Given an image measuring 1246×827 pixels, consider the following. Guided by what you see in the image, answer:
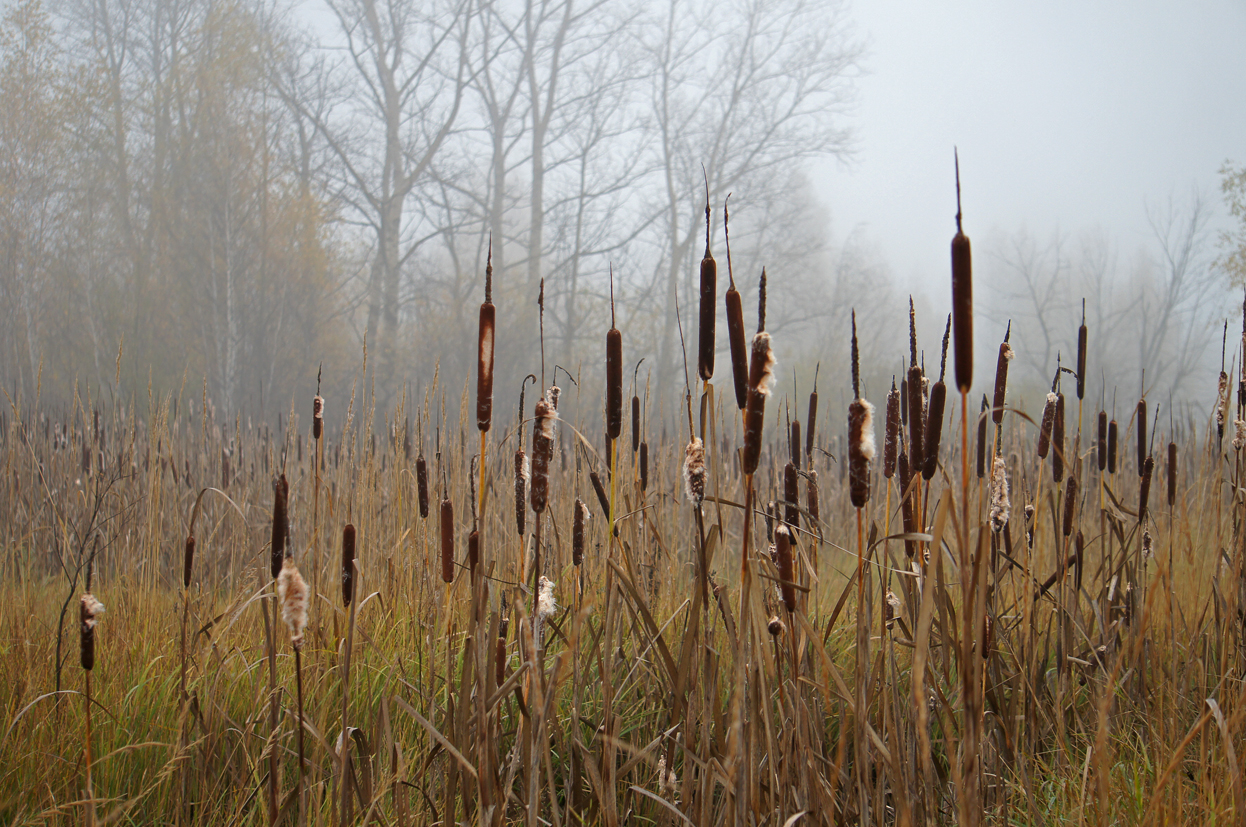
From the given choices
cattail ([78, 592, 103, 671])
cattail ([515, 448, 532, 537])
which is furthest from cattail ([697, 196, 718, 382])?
cattail ([78, 592, 103, 671])

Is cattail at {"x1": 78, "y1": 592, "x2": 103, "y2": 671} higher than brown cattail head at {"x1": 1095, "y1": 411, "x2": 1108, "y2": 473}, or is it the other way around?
brown cattail head at {"x1": 1095, "y1": 411, "x2": 1108, "y2": 473}

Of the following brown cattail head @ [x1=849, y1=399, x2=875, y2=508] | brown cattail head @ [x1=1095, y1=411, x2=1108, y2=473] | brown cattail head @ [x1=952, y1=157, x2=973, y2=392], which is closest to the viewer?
brown cattail head @ [x1=952, y1=157, x2=973, y2=392]

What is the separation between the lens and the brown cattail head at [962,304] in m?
0.54

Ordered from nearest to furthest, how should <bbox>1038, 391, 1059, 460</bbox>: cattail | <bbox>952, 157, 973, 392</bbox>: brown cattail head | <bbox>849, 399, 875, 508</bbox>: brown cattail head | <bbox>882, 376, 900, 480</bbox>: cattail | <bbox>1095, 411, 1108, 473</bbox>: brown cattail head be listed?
<bbox>952, 157, 973, 392</bbox>: brown cattail head < <bbox>849, 399, 875, 508</bbox>: brown cattail head < <bbox>882, 376, 900, 480</bbox>: cattail < <bbox>1038, 391, 1059, 460</bbox>: cattail < <bbox>1095, 411, 1108, 473</bbox>: brown cattail head

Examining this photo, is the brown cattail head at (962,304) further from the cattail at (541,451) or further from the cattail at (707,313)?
the cattail at (541,451)

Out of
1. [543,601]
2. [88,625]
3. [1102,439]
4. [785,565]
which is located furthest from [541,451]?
[1102,439]

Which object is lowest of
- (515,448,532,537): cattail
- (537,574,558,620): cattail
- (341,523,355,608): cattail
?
(537,574,558,620): cattail

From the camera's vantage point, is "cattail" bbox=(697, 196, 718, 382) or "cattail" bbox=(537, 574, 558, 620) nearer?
"cattail" bbox=(697, 196, 718, 382)

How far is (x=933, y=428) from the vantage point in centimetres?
71

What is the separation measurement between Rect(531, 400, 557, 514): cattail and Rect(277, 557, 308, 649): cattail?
24cm

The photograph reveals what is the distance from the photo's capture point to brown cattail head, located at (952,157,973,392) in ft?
1.77

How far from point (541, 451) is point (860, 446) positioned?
0.32m

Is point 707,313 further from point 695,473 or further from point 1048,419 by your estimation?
point 1048,419

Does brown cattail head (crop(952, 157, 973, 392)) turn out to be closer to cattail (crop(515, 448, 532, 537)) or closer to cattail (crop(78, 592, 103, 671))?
cattail (crop(515, 448, 532, 537))
